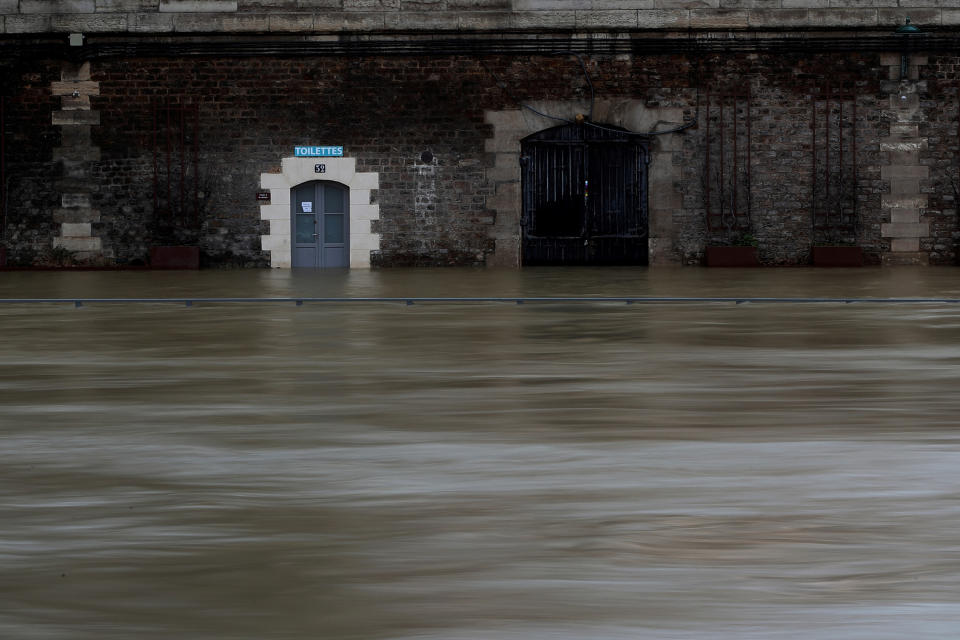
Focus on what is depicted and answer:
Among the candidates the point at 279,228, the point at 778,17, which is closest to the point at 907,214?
the point at 778,17

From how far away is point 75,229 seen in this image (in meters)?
19.7

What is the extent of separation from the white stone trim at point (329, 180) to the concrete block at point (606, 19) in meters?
3.52

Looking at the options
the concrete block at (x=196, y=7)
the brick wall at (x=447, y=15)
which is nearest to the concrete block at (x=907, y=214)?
the brick wall at (x=447, y=15)

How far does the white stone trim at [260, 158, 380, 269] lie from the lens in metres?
19.7

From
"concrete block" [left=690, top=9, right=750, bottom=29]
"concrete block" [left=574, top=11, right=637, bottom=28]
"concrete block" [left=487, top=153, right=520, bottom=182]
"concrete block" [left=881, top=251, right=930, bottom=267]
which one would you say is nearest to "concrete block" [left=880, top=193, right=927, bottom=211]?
"concrete block" [left=881, top=251, right=930, bottom=267]

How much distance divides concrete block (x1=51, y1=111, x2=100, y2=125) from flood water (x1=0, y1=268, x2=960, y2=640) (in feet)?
43.8

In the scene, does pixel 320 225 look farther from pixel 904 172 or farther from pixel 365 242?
pixel 904 172

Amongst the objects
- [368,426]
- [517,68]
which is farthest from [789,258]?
[368,426]

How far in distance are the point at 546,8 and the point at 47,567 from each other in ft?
58.6

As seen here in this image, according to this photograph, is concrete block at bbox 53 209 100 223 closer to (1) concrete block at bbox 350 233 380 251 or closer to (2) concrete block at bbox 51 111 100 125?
(2) concrete block at bbox 51 111 100 125

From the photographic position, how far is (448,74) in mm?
19547

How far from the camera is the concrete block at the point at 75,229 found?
19734mm

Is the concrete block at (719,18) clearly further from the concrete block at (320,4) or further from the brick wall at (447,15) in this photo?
the concrete block at (320,4)

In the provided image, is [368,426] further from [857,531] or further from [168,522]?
[857,531]
